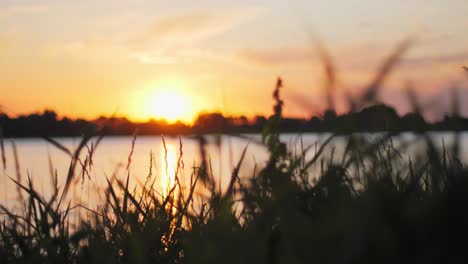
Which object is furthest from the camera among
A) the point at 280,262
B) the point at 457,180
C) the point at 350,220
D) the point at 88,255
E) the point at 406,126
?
the point at 88,255

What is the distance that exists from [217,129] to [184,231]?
54cm

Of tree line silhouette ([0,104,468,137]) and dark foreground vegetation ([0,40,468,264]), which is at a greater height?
tree line silhouette ([0,104,468,137])

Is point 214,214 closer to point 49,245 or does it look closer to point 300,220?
point 49,245

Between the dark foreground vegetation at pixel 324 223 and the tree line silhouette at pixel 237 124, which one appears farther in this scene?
the tree line silhouette at pixel 237 124

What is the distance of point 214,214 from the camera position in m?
2.70

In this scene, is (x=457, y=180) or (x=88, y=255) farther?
(x=88, y=255)

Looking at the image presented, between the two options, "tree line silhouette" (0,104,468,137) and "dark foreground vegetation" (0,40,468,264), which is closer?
"dark foreground vegetation" (0,40,468,264)

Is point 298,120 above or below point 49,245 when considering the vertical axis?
above

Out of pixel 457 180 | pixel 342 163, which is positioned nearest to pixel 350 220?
pixel 457 180

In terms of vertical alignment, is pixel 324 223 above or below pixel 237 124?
below

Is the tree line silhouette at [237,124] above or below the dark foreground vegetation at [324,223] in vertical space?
above

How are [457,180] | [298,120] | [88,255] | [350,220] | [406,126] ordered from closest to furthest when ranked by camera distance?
[350,220] → [457,180] → [406,126] → [298,120] → [88,255]

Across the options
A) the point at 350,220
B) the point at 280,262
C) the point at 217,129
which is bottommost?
the point at 280,262

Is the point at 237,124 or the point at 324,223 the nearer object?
the point at 324,223
